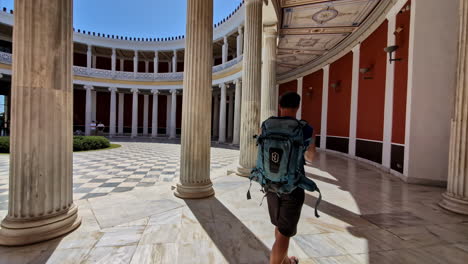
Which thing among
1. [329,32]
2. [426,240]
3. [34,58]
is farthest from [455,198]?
[329,32]

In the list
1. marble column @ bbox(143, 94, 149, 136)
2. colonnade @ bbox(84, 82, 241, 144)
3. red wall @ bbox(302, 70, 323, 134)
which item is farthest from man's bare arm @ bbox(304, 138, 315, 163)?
marble column @ bbox(143, 94, 149, 136)

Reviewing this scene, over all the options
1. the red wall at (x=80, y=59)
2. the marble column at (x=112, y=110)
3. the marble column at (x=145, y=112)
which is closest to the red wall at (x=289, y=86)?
the marble column at (x=145, y=112)

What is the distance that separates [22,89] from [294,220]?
11.0ft

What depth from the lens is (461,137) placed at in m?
4.34

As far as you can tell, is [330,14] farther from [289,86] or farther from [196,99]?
[289,86]

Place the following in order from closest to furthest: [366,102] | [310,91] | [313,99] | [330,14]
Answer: [330,14]
[366,102]
[313,99]
[310,91]

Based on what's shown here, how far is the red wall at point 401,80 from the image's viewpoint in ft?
23.8

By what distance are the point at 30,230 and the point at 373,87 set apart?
1128 cm

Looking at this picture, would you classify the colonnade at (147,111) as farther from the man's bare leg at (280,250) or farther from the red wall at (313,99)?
the man's bare leg at (280,250)

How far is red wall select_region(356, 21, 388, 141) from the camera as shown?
910cm

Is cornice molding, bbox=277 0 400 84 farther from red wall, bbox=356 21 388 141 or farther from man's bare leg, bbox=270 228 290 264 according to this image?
man's bare leg, bbox=270 228 290 264

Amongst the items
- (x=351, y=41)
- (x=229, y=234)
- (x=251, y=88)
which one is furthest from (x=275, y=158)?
(x=351, y=41)

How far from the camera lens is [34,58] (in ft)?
9.13

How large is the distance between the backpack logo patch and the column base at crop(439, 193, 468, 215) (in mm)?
4378
